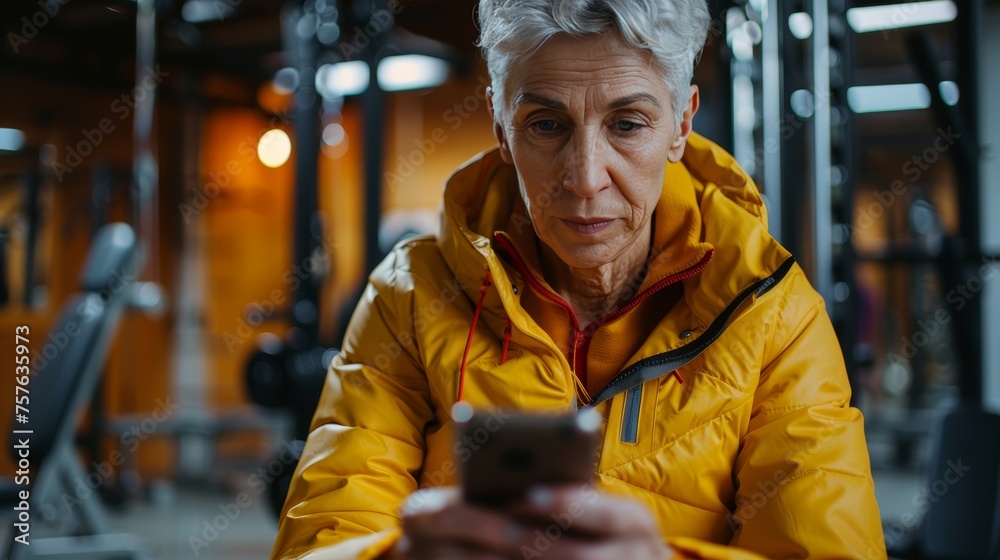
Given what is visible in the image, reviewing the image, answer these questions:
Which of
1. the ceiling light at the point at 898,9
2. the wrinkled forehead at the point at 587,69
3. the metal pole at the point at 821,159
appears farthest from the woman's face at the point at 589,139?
the ceiling light at the point at 898,9

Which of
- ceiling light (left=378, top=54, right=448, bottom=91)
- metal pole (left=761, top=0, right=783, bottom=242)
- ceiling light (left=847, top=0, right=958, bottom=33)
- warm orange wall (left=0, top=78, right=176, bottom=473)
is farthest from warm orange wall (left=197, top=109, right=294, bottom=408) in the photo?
metal pole (left=761, top=0, right=783, bottom=242)

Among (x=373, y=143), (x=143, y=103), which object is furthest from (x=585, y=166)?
(x=143, y=103)

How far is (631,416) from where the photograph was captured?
1156 mm

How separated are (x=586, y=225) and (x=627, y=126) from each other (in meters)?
0.14

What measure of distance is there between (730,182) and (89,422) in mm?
4322

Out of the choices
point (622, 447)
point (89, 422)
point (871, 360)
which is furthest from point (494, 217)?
point (89, 422)

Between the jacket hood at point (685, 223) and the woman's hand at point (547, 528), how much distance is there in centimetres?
49

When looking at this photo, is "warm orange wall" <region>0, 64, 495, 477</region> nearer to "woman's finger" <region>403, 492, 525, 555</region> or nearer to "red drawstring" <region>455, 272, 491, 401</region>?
"red drawstring" <region>455, 272, 491, 401</region>

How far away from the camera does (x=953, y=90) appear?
2.22 metres

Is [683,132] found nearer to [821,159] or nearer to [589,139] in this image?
[589,139]

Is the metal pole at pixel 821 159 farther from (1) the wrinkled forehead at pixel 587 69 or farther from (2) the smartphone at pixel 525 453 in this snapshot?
(2) the smartphone at pixel 525 453

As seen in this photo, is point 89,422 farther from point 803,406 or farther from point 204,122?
point 803,406

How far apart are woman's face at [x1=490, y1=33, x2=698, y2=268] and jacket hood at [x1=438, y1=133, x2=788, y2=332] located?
85mm

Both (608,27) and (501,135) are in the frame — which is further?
(501,135)
